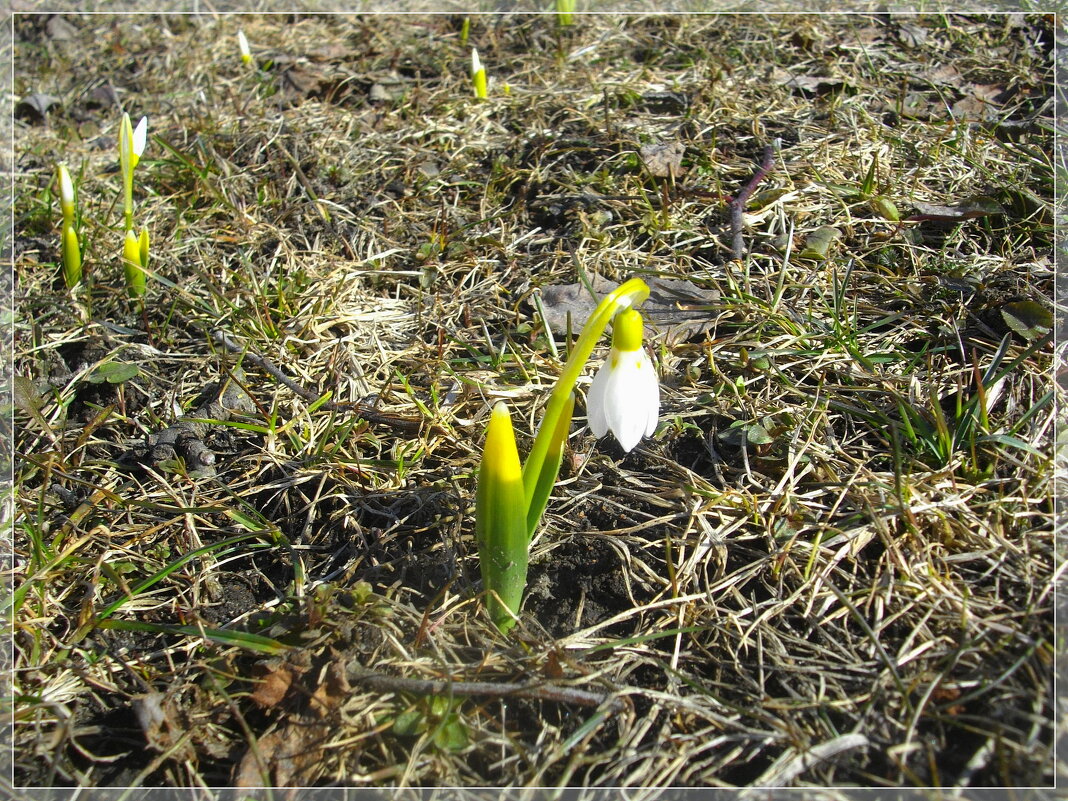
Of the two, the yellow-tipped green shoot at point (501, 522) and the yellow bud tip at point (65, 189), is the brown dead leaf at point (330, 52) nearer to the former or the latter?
the yellow bud tip at point (65, 189)

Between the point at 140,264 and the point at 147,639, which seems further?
the point at 140,264

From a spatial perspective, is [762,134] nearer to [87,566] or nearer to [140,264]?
[140,264]

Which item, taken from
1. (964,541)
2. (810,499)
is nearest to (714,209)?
(810,499)

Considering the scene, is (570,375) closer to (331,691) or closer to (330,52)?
(331,691)

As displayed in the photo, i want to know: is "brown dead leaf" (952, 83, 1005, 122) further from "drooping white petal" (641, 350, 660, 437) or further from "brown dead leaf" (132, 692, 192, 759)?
"brown dead leaf" (132, 692, 192, 759)

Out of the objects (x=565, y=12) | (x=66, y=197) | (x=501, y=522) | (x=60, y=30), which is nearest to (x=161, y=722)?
(x=501, y=522)

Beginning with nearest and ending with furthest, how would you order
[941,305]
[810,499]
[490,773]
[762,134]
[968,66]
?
[490,773]
[810,499]
[941,305]
[762,134]
[968,66]

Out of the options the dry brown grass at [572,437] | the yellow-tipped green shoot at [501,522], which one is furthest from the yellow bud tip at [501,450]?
the dry brown grass at [572,437]
